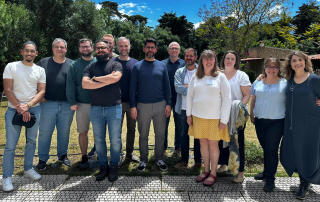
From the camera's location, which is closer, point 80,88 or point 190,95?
point 190,95

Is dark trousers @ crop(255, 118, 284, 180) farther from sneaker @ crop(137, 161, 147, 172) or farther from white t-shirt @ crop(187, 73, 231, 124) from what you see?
sneaker @ crop(137, 161, 147, 172)

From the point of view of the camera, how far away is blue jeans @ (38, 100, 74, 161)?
13.3ft

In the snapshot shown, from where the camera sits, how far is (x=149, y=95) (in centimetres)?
401

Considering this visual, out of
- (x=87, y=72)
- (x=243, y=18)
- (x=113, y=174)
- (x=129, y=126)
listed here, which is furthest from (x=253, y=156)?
(x=243, y=18)

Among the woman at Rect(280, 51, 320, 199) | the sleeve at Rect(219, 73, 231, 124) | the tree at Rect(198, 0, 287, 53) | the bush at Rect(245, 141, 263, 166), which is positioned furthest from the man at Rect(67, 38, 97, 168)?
the tree at Rect(198, 0, 287, 53)

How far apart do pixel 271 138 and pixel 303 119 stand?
49cm

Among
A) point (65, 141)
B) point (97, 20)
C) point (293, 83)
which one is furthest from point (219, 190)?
point (97, 20)

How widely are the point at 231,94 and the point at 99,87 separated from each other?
1.97 m

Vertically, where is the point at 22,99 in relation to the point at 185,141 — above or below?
above

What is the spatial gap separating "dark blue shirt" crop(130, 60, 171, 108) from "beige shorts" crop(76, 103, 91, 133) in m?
0.76

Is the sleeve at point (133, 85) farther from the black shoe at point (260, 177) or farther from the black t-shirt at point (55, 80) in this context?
the black shoe at point (260, 177)

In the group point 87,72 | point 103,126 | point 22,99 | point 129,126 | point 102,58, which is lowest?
point 129,126

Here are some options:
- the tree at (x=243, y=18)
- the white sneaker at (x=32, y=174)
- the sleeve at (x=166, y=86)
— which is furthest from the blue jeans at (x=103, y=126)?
the tree at (x=243, y=18)

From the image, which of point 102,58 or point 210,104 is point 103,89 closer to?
point 102,58
